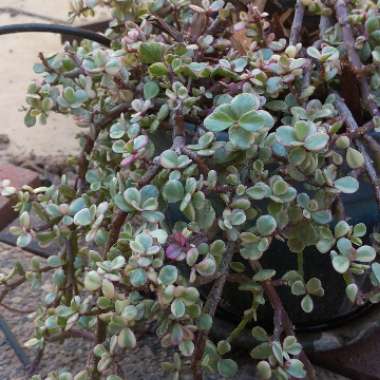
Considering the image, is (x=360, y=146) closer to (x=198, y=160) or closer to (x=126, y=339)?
(x=198, y=160)

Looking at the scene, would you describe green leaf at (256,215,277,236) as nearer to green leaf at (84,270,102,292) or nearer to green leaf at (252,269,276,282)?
green leaf at (252,269,276,282)

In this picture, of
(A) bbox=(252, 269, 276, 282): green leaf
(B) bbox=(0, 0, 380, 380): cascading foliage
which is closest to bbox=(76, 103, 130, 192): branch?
(B) bbox=(0, 0, 380, 380): cascading foliage

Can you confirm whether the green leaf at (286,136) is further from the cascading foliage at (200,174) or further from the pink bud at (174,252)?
the pink bud at (174,252)

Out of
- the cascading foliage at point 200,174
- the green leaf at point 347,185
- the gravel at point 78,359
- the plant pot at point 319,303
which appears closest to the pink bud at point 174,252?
the cascading foliage at point 200,174

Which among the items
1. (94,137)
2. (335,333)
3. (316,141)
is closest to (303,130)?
(316,141)

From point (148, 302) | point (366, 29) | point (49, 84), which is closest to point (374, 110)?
point (366, 29)

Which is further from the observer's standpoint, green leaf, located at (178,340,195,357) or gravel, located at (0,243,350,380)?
gravel, located at (0,243,350,380)

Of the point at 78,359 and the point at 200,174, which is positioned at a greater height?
the point at 200,174
